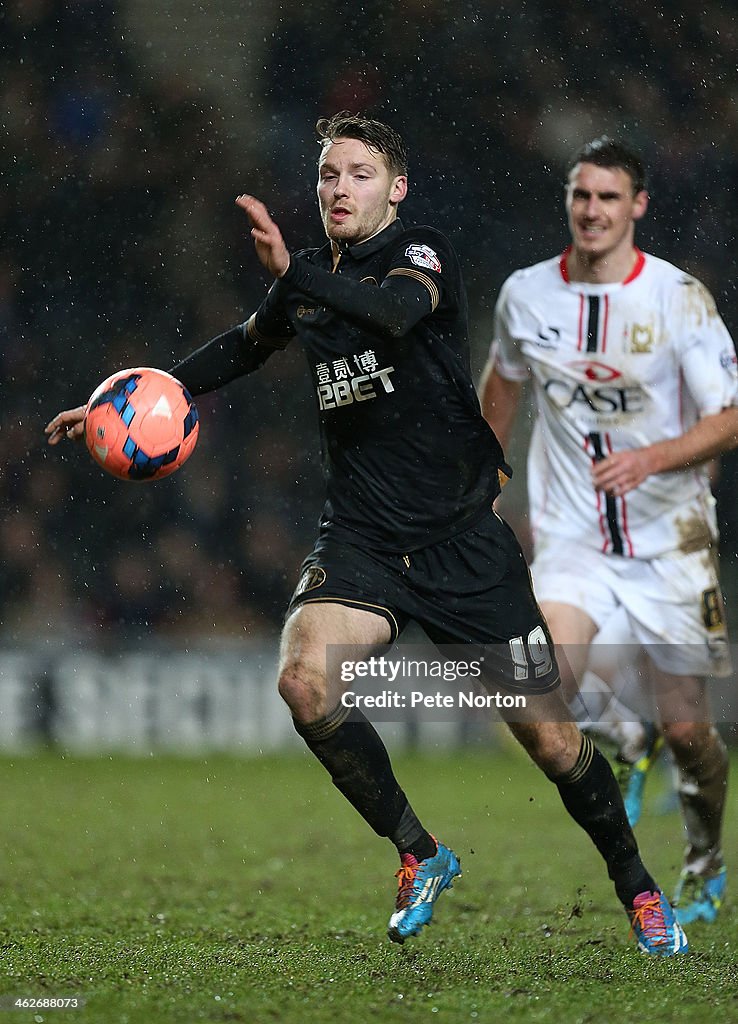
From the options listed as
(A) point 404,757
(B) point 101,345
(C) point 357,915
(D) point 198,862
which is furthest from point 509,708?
(B) point 101,345

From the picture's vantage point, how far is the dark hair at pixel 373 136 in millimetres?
3844

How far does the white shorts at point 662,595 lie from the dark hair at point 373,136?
1.48m

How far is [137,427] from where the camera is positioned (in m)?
3.67

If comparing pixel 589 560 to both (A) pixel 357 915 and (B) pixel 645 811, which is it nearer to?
(A) pixel 357 915

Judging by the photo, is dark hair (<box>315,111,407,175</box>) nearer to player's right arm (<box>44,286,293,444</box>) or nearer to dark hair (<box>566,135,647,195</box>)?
player's right arm (<box>44,286,293,444</box>)

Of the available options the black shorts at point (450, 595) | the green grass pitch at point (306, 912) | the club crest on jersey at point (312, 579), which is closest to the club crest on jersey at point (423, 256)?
the black shorts at point (450, 595)

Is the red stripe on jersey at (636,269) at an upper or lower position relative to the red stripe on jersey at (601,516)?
upper

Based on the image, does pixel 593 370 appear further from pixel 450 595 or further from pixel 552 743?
pixel 552 743

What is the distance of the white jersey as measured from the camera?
15.6ft

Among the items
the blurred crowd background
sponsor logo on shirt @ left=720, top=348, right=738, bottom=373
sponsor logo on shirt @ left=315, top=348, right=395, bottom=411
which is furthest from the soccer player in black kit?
the blurred crowd background

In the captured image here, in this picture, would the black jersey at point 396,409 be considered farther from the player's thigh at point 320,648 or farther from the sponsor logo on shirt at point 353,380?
the player's thigh at point 320,648

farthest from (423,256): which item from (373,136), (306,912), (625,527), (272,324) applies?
(306,912)

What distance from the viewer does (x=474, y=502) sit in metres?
3.89

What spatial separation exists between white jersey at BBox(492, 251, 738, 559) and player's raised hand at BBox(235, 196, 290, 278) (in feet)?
5.42
